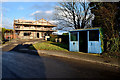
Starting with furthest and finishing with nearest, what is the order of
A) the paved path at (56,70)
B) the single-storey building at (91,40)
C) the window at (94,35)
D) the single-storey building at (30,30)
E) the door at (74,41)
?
the single-storey building at (30,30)
the door at (74,41)
the window at (94,35)
the single-storey building at (91,40)
the paved path at (56,70)

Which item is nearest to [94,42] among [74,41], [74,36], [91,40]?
[91,40]

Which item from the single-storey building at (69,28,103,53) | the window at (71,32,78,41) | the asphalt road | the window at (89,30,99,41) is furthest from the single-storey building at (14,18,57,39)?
the asphalt road

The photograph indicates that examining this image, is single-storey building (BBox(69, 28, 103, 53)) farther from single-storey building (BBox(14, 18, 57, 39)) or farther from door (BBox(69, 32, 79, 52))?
single-storey building (BBox(14, 18, 57, 39))

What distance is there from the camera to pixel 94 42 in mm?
9891

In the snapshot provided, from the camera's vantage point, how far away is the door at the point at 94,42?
9652mm

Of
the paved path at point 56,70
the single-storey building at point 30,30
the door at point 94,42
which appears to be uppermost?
the single-storey building at point 30,30

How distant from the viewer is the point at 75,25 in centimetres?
2089

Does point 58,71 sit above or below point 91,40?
below

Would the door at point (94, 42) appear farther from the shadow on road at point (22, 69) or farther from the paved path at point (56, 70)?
the shadow on road at point (22, 69)

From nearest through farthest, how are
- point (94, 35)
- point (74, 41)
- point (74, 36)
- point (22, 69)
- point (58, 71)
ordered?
point (58, 71)
point (22, 69)
point (94, 35)
point (74, 41)
point (74, 36)

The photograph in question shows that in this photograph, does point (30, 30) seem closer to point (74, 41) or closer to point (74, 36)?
point (74, 36)

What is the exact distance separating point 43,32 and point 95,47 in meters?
35.5

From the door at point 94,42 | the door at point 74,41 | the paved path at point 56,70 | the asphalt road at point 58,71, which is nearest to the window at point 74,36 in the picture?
the door at point 74,41

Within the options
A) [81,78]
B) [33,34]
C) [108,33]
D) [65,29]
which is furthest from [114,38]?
[33,34]
